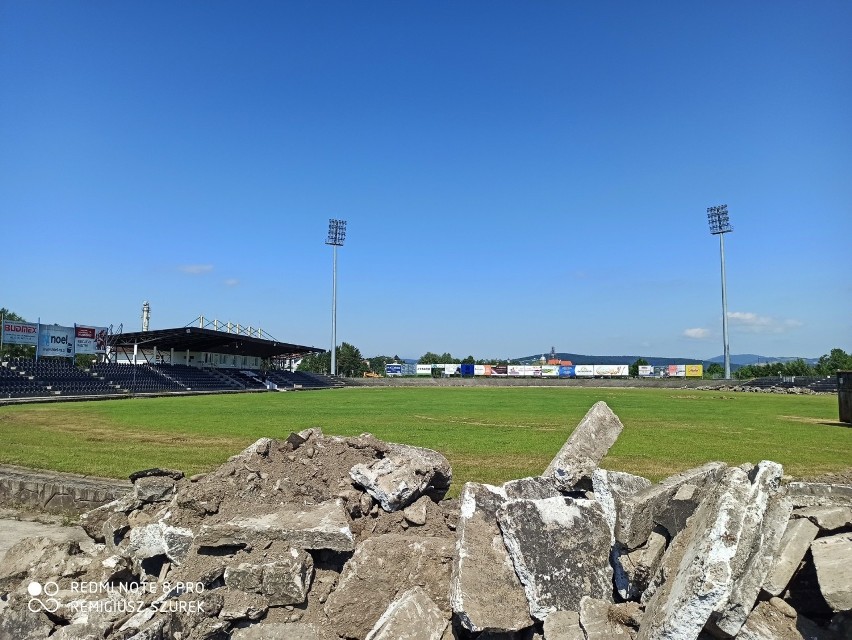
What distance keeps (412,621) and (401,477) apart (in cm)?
168

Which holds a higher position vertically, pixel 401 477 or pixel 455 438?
pixel 401 477

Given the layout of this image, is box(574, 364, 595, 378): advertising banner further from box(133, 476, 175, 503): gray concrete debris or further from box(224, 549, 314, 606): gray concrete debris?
box(224, 549, 314, 606): gray concrete debris

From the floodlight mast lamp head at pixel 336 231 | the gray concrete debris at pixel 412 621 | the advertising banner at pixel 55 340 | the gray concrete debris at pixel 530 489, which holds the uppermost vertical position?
the floodlight mast lamp head at pixel 336 231

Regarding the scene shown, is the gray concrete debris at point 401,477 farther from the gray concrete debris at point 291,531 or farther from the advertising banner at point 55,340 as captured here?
the advertising banner at point 55,340

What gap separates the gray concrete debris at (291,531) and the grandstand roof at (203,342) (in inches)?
1940

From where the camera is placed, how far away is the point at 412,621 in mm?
3943

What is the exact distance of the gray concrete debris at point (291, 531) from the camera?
4.75 meters

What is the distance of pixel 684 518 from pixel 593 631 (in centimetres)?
126

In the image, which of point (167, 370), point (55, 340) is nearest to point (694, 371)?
point (167, 370)

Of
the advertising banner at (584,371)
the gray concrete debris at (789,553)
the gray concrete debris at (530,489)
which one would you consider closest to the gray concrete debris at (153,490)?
the gray concrete debris at (530,489)

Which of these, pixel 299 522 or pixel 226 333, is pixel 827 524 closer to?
pixel 299 522

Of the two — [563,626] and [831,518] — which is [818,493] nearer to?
[831,518]

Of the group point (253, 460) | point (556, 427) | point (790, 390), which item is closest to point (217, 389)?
point (556, 427)

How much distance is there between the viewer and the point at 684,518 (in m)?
4.27
